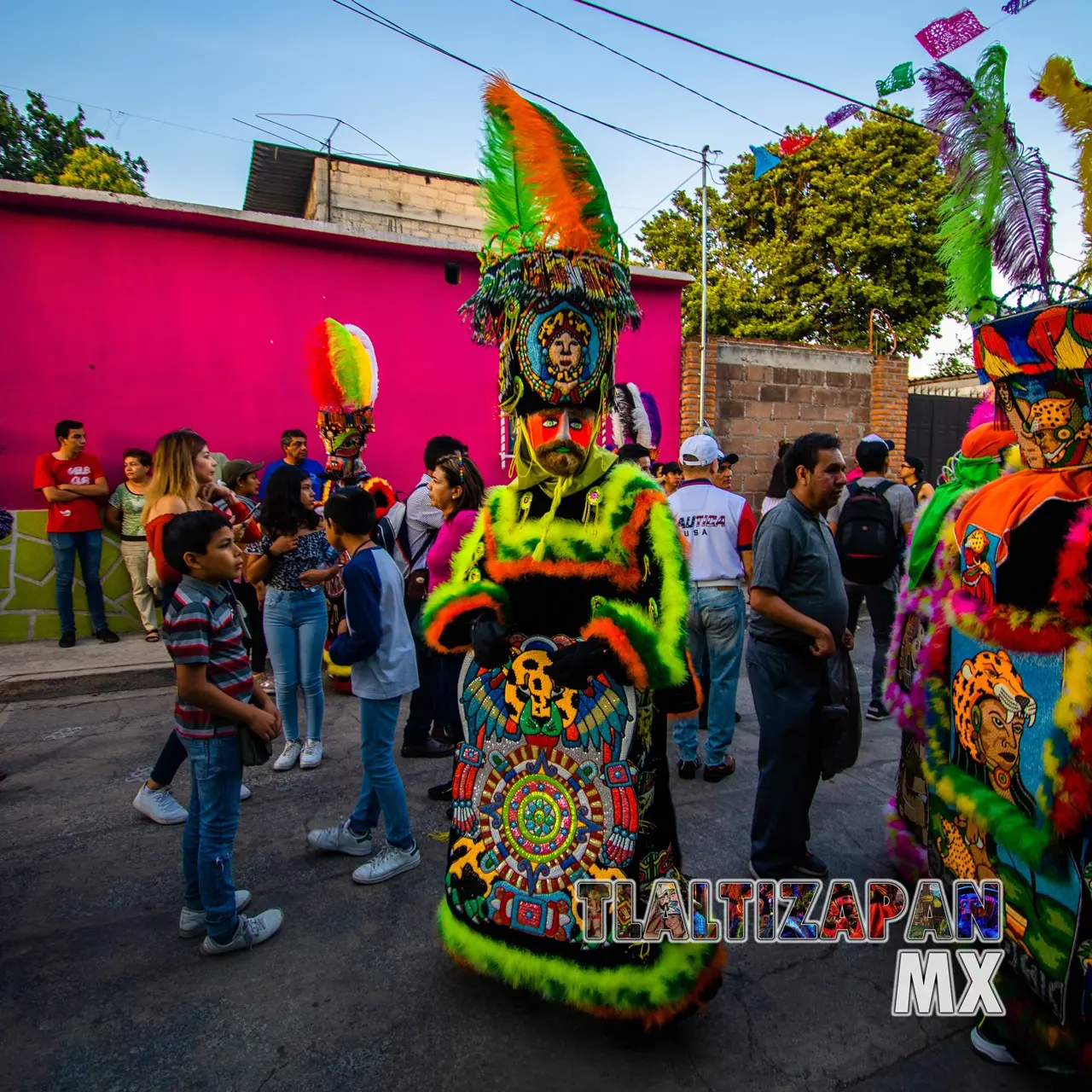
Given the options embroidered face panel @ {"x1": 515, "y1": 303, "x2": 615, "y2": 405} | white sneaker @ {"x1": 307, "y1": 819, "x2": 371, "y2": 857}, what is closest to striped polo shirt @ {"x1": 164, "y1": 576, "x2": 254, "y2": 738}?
white sneaker @ {"x1": 307, "y1": 819, "x2": 371, "y2": 857}

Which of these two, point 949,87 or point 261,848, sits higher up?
point 949,87

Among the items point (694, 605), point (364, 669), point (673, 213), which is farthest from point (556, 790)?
point (673, 213)

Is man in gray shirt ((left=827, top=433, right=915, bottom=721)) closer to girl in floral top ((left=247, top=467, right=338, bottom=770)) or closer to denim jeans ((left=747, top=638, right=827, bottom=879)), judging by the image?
denim jeans ((left=747, top=638, right=827, bottom=879))

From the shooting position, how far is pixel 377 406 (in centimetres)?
871

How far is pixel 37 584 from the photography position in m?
7.14

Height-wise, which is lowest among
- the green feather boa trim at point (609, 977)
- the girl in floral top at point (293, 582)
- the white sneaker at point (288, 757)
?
the white sneaker at point (288, 757)

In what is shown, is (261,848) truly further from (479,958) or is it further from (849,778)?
(849,778)

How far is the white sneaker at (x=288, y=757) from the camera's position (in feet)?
14.6

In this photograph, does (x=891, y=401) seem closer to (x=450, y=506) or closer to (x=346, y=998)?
(x=450, y=506)

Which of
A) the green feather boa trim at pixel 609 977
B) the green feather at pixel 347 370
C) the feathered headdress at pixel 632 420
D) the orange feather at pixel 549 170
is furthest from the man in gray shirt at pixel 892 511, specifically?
the green feather at pixel 347 370

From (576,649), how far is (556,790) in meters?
0.49

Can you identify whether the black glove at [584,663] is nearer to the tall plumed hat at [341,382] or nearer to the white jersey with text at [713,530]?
the white jersey with text at [713,530]

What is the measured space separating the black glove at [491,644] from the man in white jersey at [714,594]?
2.27 meters

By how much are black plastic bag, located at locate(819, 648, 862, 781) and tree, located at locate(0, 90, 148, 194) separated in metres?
24.8
